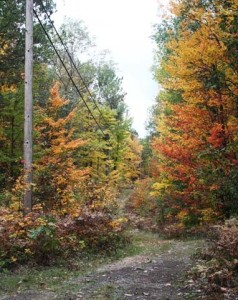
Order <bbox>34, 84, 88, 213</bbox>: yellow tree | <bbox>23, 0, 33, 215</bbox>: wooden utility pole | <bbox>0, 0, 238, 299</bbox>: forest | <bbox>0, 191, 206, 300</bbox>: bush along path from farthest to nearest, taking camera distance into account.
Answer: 1. <bbox>34, 84, 88, 213</bbox>: yellow tree
2. <bbox>23, 0, 33, 215</bbox>: wooden utility pole
3. <bbox>0, 0, 238, 299</bbox>: forest
4. <bbox>0, 191, 206, 300</bbox>: bush along path

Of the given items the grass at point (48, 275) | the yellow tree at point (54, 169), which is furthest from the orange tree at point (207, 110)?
the grass at point (48, 275)

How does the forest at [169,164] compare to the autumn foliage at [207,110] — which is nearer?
the forest at [169,164]

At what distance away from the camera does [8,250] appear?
9086 millimetres

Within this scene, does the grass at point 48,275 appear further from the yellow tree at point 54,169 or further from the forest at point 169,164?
the yellow tree at point 54,169

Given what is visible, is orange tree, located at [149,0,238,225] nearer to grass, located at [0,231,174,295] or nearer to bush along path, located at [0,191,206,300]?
bush along path, located at [0,191,206,300]

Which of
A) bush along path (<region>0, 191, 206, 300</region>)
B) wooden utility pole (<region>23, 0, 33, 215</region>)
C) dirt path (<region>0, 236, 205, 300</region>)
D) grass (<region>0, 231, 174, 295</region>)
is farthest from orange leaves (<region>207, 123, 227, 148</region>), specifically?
wooden utility pole (<region>23, 0, 33, 215</region>)

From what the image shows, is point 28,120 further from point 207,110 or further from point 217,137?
point 207,110

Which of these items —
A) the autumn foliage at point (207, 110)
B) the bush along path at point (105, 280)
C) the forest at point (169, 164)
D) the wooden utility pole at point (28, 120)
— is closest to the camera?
the bush along path at point (105, 280)

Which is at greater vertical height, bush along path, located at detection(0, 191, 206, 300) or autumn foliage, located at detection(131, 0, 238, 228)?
autumn foliage, located at detection(131, 0, 238, 228)

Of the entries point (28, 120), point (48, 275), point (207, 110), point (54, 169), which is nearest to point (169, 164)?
point (207, 110)

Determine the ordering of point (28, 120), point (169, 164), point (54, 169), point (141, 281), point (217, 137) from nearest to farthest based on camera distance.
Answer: point (141, 281), point (28, 120), point (217, 137), point (54, 169), point (169, 164)

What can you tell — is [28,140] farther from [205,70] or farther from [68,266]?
[205,70]

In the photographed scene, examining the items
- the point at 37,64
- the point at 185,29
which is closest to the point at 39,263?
the point at 185,29

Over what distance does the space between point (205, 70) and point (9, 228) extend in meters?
8.06
